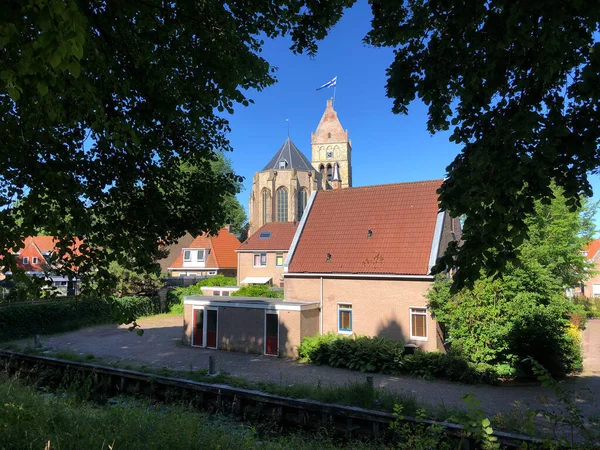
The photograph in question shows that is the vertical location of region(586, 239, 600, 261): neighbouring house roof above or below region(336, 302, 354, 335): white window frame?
above

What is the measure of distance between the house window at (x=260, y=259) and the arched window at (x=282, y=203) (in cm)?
1947

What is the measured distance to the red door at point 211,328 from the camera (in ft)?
65.1

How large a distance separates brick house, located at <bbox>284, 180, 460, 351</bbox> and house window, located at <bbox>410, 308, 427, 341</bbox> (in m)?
0.04

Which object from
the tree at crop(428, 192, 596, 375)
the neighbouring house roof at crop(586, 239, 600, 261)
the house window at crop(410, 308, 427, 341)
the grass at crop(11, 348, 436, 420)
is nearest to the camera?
the grass at crop(11, 348, 436, 420)

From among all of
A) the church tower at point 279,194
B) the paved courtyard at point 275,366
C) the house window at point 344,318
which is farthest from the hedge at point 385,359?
the church tower at point 279,194

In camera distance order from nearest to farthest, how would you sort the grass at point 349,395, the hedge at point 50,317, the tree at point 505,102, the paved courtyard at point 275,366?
the tree at point 505,102 → the grass at point 349,395 → the paved courtyard at point 275,366 → the hedge at point 50,317

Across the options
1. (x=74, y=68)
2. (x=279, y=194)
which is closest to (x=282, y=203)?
(x=279, y=194)

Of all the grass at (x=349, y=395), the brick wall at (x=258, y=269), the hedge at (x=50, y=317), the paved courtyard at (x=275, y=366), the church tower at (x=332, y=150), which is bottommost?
Answer: the paved courtyard at (x=275, y=366)

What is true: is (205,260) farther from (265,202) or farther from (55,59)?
(55,59)

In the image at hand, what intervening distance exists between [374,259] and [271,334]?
17.9ft

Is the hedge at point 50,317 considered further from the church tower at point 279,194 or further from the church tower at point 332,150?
the church tower at point 332,150

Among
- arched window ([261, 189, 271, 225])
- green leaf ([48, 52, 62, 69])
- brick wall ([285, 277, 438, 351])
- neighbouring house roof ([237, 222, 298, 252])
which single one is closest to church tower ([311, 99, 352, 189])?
arched window ([261, 189, 271, 225])

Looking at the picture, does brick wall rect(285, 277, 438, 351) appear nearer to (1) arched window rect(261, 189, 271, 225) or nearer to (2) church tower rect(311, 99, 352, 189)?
(1) arched window rect(261, 189, 271, 225)

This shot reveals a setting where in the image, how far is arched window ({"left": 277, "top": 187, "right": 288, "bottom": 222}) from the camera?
57.8 m
